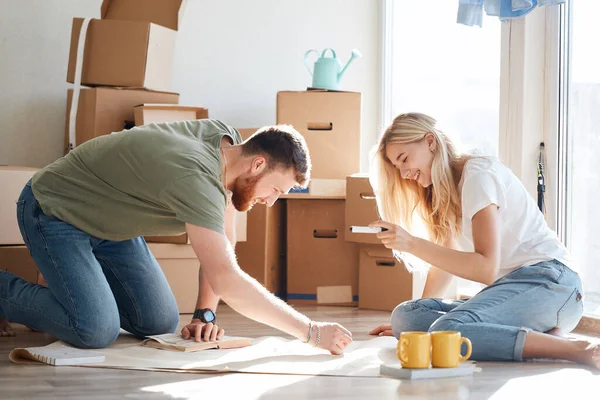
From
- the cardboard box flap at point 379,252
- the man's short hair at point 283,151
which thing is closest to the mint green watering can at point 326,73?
the cardboard box flap at point 379,252

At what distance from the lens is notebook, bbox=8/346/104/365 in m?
2.26

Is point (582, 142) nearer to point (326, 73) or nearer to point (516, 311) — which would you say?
point (516, 311)

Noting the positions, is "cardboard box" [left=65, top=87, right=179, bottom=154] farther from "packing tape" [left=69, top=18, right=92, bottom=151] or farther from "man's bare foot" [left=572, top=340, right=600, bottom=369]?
"man's bare foot" [left=572, top=340, right=600, bottom=369]

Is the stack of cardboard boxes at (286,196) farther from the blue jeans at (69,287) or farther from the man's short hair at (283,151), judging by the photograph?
the man's short hair at (283,151)

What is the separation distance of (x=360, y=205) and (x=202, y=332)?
1482mm

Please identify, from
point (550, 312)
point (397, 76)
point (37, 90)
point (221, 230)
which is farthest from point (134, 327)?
point (397, 76)

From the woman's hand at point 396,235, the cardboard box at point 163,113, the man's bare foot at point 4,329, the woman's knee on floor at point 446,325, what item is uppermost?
the cardboard box at point 163,113

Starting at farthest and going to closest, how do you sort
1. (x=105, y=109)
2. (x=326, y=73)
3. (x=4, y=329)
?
(x=326, y=73), (x=105, y=109), (x=4, y=329)

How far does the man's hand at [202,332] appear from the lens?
2.49m

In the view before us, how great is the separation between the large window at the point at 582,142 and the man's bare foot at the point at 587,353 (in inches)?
40.2

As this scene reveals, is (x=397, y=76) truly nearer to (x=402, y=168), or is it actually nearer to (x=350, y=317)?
(x=350, y=317)

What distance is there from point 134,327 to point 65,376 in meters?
0.62

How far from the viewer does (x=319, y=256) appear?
4051 millimetres

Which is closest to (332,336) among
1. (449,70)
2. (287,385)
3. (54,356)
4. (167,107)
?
(287,385)
